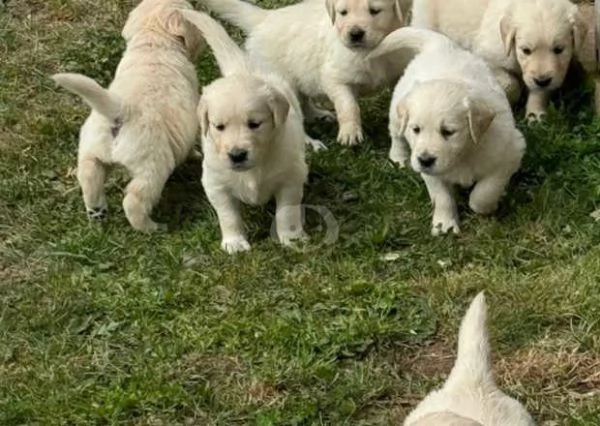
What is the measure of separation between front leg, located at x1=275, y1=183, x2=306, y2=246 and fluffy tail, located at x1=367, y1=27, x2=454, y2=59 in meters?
0.93

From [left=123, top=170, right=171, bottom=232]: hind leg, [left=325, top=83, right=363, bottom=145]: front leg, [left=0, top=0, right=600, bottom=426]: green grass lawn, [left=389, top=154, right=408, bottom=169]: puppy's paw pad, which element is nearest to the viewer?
[left=0, top=0, right=600, bottom=426]: green grass lawn

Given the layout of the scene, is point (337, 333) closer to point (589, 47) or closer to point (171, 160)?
point (171, 160)

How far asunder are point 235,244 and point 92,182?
776mm

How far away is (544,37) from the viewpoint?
679cm

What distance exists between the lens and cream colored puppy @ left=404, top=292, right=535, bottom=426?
4.10 metres

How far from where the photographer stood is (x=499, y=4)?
→ 7188mm

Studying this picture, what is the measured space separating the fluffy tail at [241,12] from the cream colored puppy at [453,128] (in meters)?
1.24

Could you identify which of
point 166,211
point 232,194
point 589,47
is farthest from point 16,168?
point 589,47

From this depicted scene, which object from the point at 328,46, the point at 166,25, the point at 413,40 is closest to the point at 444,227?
the point at 413,40

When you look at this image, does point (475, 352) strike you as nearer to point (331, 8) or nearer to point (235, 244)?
point (235, 244)

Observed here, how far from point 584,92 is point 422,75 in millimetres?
1090

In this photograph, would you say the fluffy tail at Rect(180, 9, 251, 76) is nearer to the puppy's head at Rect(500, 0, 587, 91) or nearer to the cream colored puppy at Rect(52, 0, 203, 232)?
the cream colored puppy at Rect(52, 0, 203, 232)

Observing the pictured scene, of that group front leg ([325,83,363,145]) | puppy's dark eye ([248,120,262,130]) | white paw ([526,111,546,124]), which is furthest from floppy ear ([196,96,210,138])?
white paw ([526,111,546,124])

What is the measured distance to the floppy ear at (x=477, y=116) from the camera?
19.3 feet
